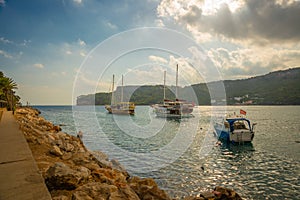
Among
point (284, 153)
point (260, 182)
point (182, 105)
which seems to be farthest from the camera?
point (182, 105)

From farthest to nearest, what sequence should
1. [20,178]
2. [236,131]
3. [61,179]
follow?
[236,131]
[61,179]
[20,178]

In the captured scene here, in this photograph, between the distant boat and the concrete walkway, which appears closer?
the concrete walkway

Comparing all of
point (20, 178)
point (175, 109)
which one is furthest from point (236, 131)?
point (175, 109)

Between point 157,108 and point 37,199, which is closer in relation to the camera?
point 37,199

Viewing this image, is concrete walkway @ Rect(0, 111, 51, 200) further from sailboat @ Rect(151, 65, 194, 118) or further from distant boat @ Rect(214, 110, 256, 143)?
sailboat @ Rect(151, 65, 194, 118)

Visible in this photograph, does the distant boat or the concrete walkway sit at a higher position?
the concrete walkway

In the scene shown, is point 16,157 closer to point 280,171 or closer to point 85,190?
point 85,190

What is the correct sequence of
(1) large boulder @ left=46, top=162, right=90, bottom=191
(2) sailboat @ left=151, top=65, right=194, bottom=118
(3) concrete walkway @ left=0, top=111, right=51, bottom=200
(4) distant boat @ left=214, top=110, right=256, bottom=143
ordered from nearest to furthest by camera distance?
(3) concrete walkway @ left=0, top=111, right=51, bottom=200
(1) large boulder @ left=46, top=162, right=90, bottom=191
(4) distant boat @ left=214, top=110, right=256, bottom=143
(2) sailboat @ left=151, top=65, right=194, bottom=118

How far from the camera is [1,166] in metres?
6.41

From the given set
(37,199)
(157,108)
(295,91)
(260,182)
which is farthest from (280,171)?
(295,91)

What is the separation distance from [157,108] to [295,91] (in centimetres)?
16993

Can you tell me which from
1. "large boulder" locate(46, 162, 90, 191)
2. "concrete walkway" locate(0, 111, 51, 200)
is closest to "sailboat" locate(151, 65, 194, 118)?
"concrete walkway" locate(0, 111, 51, 200)

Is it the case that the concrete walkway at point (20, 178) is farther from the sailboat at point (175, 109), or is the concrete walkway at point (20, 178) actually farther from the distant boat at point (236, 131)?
the sailboat at point (175, 109)

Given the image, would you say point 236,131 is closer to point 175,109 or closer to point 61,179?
point 61,179
